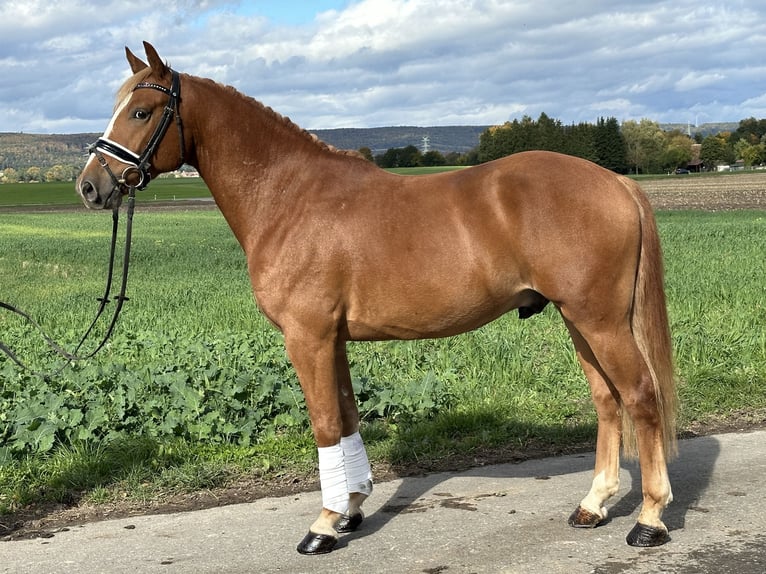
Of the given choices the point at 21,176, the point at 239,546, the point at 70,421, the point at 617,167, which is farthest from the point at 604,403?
the point at 21,176

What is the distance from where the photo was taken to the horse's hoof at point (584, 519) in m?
4.53

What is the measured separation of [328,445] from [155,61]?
2.27 metres

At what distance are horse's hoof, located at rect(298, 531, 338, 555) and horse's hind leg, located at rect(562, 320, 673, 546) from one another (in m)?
Answer: 1.58

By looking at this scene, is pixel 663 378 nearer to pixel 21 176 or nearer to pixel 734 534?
pixel 734 534

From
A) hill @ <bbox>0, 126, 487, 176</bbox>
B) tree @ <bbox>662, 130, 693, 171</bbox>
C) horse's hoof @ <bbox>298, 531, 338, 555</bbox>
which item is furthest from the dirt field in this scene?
tree @ <bbox>662, 130, 693, 171</bbox>

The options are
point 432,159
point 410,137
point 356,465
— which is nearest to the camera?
point 356,465

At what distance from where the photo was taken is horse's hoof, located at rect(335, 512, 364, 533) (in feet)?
15.2

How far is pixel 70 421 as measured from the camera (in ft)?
19.7

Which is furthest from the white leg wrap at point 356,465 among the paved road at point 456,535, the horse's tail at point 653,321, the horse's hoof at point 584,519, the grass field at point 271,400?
the horse's tail at point 653,321

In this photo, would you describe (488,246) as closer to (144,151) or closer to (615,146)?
(144,151)

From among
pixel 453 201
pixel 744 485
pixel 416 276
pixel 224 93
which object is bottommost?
pixel 744 485

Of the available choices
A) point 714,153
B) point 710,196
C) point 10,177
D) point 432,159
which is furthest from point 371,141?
point 710,196

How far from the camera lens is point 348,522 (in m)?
4.65

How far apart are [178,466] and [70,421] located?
1.00 m
